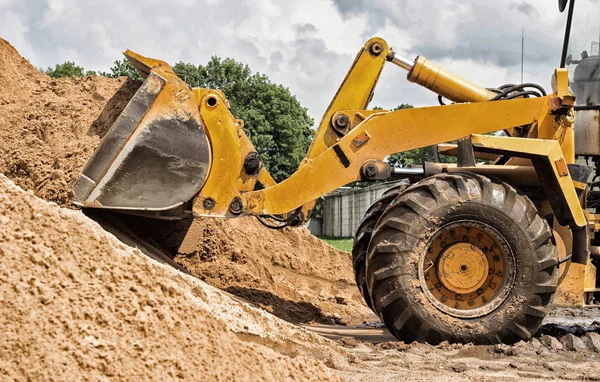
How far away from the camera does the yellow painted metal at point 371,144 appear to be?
638 cm

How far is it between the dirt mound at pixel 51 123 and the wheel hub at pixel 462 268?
3.98 metres

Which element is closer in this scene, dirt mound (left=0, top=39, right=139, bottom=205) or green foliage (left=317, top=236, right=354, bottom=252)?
dirt mound (left=0, top=39, right=139, bottom=205)

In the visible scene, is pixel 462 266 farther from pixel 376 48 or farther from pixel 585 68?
pixel 585 68

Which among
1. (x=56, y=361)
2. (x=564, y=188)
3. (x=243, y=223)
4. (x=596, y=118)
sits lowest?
(x=56, y=361)

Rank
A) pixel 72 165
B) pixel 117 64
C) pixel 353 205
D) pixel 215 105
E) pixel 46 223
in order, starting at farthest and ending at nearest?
pixel 353 205
pixel 117 64
pixel 72 165
pixel 215 105
pixel 46 223

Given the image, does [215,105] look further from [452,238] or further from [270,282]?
[270,282]

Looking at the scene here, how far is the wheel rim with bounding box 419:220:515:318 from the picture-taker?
5.93 meters

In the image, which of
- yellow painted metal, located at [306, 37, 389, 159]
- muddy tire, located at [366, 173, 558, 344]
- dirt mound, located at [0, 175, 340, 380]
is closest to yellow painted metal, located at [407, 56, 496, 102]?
yellow painted metal, located at [306, 37, 389, 159]

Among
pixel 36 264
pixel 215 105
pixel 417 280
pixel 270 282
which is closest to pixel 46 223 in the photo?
pixel 36 264

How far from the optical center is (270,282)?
8.62 m

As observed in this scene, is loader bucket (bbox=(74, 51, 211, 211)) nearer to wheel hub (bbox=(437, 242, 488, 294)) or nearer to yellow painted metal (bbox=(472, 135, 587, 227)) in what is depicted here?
wheel hub (bbox=(437, 242, 488, 294))

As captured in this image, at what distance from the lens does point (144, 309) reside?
12.9 ft

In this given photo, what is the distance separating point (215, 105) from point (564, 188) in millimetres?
2997

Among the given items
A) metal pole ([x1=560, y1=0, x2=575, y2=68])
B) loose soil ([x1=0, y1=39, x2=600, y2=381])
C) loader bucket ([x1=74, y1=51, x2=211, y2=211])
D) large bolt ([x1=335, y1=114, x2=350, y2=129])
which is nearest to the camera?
loose soil ([x1=0, y1=39, x2=600, y2=381])
